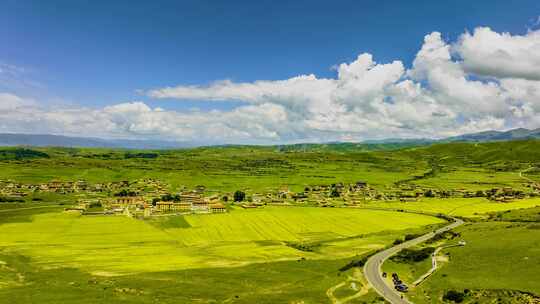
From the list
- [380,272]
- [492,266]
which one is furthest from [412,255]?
[492,266]

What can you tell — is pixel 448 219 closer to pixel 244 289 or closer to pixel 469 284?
pixel 469 284

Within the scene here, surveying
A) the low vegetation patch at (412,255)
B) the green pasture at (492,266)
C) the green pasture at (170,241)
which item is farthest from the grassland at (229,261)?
the low vegetation patch at (412,255)

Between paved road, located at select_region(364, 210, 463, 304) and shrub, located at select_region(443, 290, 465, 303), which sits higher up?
shrub, located at select_region(443, 290, 465, 303)

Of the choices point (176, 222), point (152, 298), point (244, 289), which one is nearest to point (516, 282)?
point (244, 289)

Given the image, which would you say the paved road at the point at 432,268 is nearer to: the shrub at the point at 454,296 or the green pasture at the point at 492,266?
the green pasture at the point at 492,266

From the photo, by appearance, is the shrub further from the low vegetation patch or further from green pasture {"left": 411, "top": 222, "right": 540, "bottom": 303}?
the low vegetation patch

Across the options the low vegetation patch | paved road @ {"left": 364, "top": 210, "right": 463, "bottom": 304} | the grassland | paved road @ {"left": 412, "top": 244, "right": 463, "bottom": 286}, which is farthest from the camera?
the low vegetation patch

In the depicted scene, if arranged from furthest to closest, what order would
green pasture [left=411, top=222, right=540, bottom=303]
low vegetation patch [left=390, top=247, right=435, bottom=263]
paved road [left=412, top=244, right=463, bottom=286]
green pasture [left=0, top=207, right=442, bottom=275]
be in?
green pasture [left=0, top=207, right=442, bottom=275] → low vegetation patch [left=390, top=247, right=435, bottom=263] → paved road [left=412, top=244, right=463, bottom=286] → green pasture [left=411, top=222, right=540, bottom=303]

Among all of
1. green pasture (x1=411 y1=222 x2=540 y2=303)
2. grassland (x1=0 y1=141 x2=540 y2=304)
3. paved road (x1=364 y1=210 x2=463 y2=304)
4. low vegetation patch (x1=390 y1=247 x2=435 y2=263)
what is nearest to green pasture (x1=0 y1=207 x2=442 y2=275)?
grassland (x1=0 y1=141 x2=540 y2=304)
